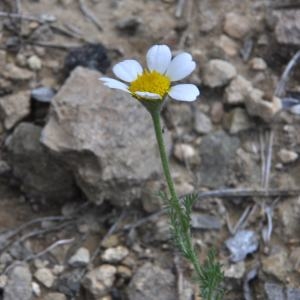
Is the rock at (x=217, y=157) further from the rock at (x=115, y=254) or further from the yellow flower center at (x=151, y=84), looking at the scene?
the yellow flower center at (x=151, y=84)

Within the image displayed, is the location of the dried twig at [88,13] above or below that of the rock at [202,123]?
above

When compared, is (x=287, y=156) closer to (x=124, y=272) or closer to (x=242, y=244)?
(x=242, y=244)

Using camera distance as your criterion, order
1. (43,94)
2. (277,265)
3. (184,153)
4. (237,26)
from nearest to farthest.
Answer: (277,265) < (184,153) < (43,94) < (237,26)

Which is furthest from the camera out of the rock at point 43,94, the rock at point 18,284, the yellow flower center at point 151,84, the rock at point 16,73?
the rock at point 16,73

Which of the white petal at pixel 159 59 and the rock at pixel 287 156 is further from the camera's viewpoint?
the rock at pixel 287 156

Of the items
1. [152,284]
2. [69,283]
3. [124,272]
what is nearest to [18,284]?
[69,283]

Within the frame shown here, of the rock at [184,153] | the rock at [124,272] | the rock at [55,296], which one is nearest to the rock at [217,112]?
the rock at [184,153]

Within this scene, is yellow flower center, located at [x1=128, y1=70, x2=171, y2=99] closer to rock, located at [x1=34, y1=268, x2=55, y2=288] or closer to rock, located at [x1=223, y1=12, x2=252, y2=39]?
rock, located at [x1=34, y1=268, x2=55, y2=288]
